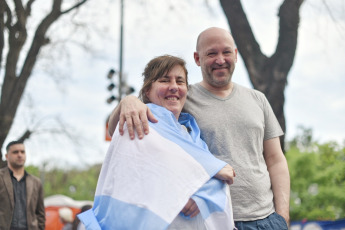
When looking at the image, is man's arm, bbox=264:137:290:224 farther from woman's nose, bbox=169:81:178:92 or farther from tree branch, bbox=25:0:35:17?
tree branch, bbox=25:0:35:17

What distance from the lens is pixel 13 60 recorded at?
8.94 m

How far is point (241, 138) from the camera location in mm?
2701

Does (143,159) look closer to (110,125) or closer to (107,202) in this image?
(107,202)

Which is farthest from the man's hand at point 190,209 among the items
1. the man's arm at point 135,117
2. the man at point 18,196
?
the man at point 18,196

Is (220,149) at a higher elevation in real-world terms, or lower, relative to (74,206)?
higher

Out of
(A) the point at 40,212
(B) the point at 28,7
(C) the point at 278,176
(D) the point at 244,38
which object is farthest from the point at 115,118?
(B) the point at 28,7

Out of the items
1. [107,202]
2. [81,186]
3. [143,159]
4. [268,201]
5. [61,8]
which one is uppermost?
[61,8]

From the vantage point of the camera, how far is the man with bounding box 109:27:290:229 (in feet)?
8.63

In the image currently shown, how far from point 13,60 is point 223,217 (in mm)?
7664

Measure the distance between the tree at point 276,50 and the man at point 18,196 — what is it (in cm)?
333

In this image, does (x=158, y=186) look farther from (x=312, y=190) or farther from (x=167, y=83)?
(x=312, y=190)

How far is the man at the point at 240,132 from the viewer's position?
2.63 m

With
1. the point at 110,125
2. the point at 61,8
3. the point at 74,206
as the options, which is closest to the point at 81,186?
the point at 74,206

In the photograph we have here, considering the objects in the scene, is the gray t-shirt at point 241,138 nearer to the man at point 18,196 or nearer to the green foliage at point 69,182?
the man at point 18,196
